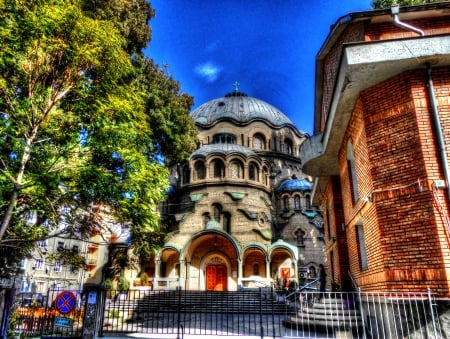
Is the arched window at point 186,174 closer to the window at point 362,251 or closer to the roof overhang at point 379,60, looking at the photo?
the window at point 362,251

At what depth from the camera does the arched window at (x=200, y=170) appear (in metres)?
31.1

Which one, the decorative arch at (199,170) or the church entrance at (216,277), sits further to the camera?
the decorative arch at (199,170)

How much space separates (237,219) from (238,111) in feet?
58.5

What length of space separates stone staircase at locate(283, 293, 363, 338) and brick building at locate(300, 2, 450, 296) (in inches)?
39.0

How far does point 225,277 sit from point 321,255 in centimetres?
871

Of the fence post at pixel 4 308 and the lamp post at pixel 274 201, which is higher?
the lamp post at pixel 274 201

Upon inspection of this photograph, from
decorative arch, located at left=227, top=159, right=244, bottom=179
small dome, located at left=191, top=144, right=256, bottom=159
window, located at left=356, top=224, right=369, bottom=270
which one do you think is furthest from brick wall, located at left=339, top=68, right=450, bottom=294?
small dome, located at left=191, top=144, right=256, bottom=159

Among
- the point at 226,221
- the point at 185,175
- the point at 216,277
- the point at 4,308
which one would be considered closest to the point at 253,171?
the point at 226,221

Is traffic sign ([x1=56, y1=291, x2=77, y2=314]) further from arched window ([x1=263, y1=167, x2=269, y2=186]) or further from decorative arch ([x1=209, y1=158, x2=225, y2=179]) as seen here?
arched window ([x1=263, y1=167, x2=269, y2=186])

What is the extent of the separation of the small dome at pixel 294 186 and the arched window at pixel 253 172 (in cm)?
364

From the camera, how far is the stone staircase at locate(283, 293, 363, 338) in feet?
28.2

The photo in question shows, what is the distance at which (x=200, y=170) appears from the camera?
31406mm

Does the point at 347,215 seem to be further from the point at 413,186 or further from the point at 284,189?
the point at 284,189

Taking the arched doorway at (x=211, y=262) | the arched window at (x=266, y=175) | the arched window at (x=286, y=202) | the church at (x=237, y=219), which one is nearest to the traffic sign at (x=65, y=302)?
the church at (x=237, y=219)
